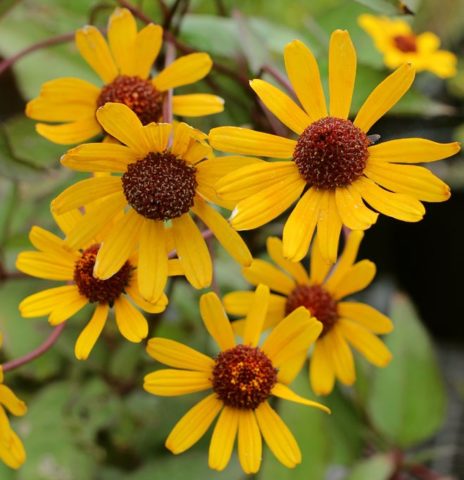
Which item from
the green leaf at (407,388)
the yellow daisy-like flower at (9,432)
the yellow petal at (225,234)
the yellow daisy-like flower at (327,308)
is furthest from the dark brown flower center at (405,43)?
the yellow daisy-like flower at (9,432)

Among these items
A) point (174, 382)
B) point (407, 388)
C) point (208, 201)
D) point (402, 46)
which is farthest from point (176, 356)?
point (402, 46)

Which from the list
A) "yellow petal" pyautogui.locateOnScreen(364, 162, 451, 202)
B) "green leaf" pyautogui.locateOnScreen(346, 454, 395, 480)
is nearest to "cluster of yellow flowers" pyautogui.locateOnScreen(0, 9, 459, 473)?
"yellow petal" pyautogui.locateOnScreen(364, 162, 451, 202)

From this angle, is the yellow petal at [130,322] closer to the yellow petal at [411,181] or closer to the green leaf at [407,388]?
the yellow petal at [411,181]

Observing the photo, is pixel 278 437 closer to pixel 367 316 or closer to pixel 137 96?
pixel 367 316

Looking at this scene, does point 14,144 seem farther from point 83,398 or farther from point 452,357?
point 452,357

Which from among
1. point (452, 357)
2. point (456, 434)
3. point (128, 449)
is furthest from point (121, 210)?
point (452, 357)

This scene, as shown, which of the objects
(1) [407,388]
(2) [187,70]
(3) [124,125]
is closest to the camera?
(3) [124,125]

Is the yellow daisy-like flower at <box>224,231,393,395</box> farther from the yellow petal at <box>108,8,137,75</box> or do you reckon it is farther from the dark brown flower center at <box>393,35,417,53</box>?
the dark brown flower center at <box>393,35,417,53</box>
